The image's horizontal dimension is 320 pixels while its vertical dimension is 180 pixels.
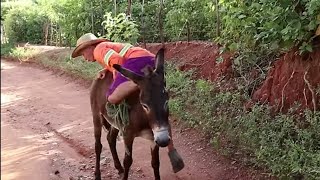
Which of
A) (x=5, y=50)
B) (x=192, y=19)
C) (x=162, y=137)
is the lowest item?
(x=162, y=137)

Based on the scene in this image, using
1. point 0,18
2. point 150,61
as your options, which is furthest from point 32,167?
point 0,18

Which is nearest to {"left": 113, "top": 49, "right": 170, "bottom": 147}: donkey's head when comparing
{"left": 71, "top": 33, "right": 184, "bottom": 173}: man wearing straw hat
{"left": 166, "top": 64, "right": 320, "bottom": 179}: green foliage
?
Result: {"left": 71, "top": 33, "right": 184, "bottom": 173}: man wearing straw hat

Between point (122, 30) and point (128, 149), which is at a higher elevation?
point (122, 30)

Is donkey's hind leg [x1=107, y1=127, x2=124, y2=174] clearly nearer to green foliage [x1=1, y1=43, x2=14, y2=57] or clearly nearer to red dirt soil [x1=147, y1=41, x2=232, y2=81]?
red dirt soil [x1=147, y1=41, x2=232, y2=81]

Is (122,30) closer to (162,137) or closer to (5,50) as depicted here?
(162,137)

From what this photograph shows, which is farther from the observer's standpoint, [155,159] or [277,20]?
[277,20]

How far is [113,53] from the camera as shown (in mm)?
4680

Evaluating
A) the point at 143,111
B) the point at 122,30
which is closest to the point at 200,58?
the point at 122,30

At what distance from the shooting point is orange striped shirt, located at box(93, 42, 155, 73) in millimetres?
4605

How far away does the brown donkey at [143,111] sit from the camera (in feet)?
13.1

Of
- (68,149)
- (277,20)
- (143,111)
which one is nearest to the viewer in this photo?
(143,111)

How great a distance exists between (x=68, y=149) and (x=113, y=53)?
8.07ft

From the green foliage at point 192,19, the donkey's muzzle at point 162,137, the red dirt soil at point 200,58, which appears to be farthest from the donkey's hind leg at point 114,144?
the green foliage at point 192,19

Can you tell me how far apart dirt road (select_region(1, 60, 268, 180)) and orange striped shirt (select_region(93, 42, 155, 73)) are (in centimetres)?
102
